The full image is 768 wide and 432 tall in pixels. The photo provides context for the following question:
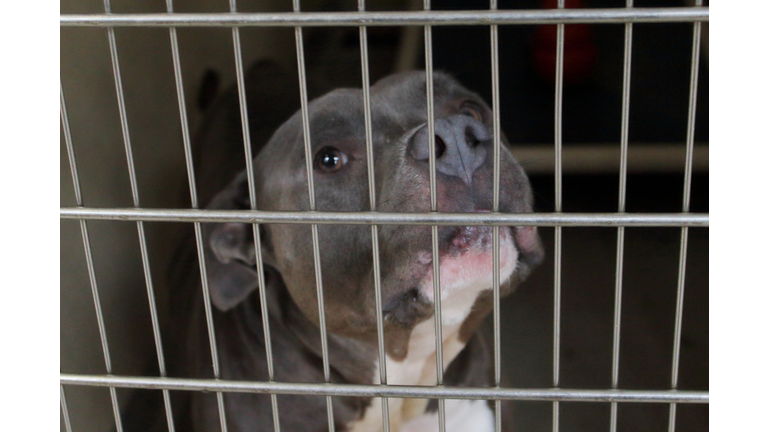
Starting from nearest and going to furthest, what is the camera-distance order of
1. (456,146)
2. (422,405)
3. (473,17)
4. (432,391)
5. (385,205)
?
1. (473,17)
2. (432,391)
3. (456,146)
4. (385,205)
5. (422,405)

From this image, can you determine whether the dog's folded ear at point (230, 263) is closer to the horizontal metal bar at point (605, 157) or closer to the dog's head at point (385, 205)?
the dog's head at point (385, 205)

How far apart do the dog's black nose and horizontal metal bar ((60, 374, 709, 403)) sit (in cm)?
37

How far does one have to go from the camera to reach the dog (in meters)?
1.17

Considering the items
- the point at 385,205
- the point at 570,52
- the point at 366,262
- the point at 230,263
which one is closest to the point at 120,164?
the point at 230,263

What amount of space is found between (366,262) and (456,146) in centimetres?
38

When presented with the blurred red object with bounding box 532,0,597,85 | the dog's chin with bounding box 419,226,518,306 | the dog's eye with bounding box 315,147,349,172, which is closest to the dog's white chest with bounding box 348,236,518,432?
the dog's chin with bounding box 419,226,518,306

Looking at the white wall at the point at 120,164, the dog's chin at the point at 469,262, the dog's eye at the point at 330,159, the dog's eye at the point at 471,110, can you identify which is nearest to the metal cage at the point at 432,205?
the dog's chin at the point at 469,262

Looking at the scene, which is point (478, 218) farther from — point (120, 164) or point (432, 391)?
point (120, 164)

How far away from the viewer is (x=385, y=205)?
1.22 meters

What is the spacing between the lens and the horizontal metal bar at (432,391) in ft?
3.22

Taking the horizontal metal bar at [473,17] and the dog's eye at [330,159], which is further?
the dog's eye at [330,159]

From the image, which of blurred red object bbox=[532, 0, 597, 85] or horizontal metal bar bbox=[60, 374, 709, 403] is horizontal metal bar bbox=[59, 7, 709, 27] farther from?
blurred red object bbox=[532, 0, 597, 85]

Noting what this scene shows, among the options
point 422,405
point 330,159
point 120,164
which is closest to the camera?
point 330,159
